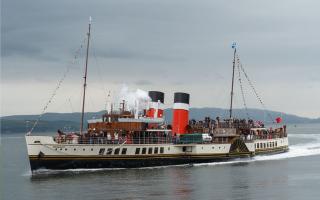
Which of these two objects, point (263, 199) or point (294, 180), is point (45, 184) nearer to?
point (263, 199)

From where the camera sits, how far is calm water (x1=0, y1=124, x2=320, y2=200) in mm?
40688

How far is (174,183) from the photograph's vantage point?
151 feet

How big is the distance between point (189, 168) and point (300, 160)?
2000cm

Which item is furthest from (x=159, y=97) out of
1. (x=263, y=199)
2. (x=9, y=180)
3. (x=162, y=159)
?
(x=263, y=199)

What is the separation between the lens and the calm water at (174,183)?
40.7 m

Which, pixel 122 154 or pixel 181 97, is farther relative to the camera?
pixel 181 97

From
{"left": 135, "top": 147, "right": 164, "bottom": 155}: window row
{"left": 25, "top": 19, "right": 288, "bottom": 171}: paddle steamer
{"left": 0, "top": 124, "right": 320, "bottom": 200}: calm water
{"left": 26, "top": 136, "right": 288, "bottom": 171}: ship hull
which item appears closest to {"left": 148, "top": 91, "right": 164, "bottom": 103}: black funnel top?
{"left": 25, "top": 19, "right": 288, "bottom": 171}: paddle steamer

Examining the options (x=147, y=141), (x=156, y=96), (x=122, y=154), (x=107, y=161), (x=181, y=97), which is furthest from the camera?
(x=156, y=96)

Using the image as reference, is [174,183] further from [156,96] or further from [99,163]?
[156,96]

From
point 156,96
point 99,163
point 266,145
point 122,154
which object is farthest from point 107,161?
point 266,145

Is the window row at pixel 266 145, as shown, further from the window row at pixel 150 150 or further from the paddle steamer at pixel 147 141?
the window row at pixel 150 150

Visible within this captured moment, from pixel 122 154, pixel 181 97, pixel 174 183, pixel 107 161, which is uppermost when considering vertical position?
pixel 181 97

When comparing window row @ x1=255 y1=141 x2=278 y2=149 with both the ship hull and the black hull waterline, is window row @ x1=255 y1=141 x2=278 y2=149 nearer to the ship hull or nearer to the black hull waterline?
the ship hull

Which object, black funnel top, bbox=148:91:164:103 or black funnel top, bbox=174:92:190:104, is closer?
black funnel top, bbox=174:92:190:104
